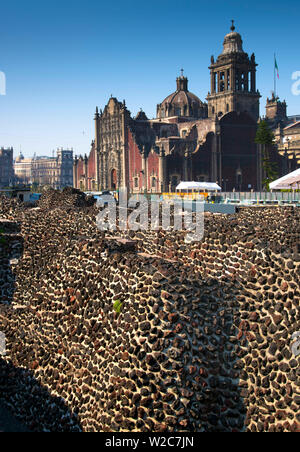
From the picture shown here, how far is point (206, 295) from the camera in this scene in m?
8.96

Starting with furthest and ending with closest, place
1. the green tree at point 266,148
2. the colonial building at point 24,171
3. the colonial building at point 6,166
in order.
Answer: the colonial building at point 24,171 → the colonial building at point 6,166 → the green tree at point 266,148

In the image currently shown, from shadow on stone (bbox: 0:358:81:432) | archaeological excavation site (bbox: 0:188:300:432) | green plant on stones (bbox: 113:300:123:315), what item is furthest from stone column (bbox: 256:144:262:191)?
green plant on stones (bbox: 113:300:123:315)

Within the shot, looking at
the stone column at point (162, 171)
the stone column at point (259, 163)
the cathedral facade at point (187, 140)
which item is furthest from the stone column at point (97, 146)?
the stone column at point (259, 163)

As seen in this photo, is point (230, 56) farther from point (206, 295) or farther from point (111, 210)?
point (206, 295)

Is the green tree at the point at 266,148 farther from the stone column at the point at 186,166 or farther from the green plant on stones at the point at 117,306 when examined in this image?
the green plant on stones at the point at 117,306

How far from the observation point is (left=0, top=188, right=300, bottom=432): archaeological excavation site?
317 inches

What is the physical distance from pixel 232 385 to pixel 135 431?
5.27ft

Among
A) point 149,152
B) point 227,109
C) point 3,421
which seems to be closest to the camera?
point 3,421

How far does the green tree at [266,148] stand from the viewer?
57.0 metres

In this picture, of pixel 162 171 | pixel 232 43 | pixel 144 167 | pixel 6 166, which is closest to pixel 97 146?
pixel 144 167

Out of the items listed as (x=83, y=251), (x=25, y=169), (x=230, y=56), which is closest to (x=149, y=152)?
(x=230, y=56)

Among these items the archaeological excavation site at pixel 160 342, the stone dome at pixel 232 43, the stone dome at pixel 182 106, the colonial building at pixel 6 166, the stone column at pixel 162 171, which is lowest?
the archaeological excavation site at pixel 160 342

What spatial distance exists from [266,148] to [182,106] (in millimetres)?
16101

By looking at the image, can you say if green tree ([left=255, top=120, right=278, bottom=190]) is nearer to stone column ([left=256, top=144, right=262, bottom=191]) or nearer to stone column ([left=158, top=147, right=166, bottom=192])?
stone column ([left=256, top=144, right=262, bottom=191])
